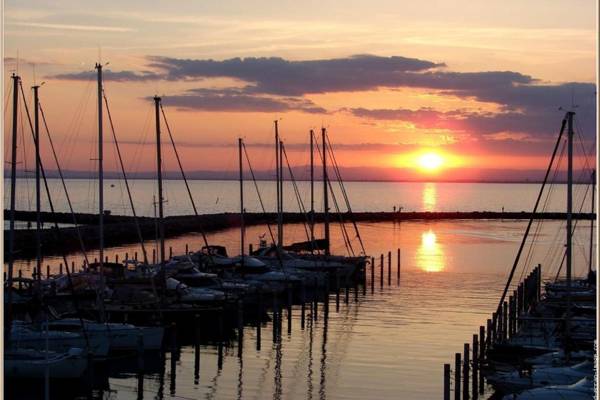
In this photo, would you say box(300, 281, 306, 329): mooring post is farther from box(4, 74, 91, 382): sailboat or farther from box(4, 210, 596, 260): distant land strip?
box(4, 74, 91, 382): sailboat

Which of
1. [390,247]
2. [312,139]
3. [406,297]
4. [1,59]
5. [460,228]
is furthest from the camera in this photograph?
[460,228]

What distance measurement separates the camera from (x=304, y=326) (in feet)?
93.0

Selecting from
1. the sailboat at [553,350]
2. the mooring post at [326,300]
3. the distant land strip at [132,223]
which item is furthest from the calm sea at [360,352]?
the distant land strip at [132,223]

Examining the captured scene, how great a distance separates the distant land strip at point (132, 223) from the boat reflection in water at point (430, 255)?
538 centimetres

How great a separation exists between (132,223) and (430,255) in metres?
25.4

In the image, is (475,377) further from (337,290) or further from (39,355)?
(337,290)

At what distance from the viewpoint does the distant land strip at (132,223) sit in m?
55.1

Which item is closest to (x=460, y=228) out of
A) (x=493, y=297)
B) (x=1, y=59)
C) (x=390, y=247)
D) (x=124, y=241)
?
(x=390, y=247)

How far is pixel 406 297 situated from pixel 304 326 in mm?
7828

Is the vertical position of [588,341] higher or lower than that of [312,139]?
lower

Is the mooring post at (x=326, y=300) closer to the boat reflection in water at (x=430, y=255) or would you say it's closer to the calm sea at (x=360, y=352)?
the calm sea at (x=360, y=352)

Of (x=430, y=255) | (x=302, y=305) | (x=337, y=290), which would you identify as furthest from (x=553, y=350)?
(x=430, y=255)

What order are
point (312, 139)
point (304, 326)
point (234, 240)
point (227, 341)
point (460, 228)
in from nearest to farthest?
point (227, 341) < point (304, 326) < point (312, 139) < point (234, 240) < point (460, 228)

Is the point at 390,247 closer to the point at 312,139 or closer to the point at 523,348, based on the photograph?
the point at 312,139
